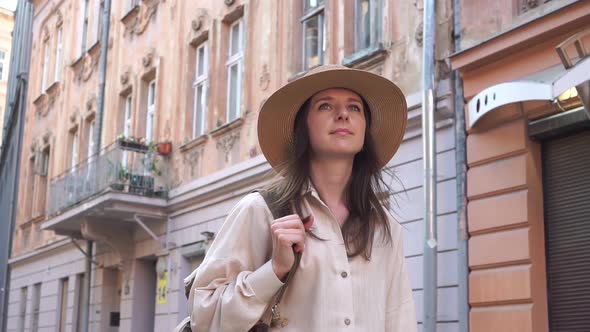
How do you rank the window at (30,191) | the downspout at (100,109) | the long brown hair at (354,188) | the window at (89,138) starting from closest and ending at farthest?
the long brown hair at (354,188), the downspout at (100,109), the window at (89,138), the window at (30,191)

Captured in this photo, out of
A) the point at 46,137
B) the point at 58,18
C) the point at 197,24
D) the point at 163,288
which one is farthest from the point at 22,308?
the point at 197,24

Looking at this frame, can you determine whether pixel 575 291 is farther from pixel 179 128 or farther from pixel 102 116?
pixel 102 116

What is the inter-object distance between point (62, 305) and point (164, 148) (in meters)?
6.81

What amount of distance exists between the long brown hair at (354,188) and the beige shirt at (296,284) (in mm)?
40

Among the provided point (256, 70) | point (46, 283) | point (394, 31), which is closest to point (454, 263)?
point (394, 31)

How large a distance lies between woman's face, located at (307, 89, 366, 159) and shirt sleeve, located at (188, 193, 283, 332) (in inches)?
9.2

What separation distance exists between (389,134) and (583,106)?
15.6 feet

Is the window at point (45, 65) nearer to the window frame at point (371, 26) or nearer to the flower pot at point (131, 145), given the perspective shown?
the flower pot at point (131, 145)

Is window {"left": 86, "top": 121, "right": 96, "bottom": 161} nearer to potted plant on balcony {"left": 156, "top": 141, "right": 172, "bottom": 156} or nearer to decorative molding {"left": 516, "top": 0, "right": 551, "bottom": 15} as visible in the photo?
potted plant on balcony {"left": 156, "top": 141, "right": 172, "bottom": 156}

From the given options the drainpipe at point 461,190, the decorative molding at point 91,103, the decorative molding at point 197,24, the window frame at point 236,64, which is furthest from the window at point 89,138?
the drainpipe at point 461,190

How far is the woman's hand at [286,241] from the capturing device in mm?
2062

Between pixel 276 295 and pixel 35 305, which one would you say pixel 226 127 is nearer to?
pixel 276 295

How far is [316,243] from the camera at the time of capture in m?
2.24

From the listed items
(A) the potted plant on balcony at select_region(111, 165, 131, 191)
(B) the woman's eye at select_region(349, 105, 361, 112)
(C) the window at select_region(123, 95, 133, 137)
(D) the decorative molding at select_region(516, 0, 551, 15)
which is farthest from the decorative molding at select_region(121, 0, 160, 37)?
(B) the woman's eye at select_region(349, 105, 361, 112)
